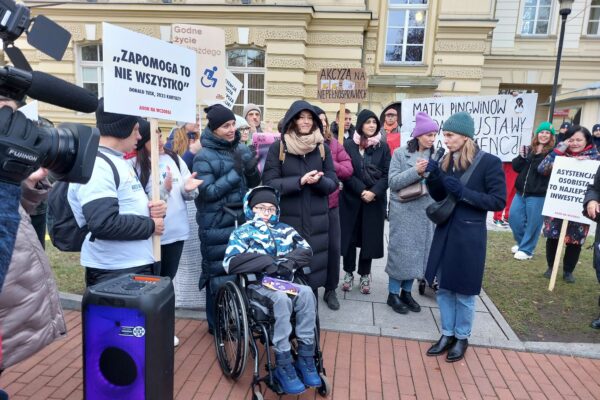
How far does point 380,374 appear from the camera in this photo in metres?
3.09

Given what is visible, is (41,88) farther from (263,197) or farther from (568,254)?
(568,254)

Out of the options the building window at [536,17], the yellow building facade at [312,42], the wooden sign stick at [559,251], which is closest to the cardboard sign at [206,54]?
the wooden sign stick at [559,251]

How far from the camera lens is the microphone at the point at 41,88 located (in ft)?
4.02

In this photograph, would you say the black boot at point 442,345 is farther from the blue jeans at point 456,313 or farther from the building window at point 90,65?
the building window at point 90,65

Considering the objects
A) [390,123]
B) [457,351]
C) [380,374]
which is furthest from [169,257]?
[390,123]

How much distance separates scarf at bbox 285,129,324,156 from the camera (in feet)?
11.4

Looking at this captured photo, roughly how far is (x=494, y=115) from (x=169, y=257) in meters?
5.70

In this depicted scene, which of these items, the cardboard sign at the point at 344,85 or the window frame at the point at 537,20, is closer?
the cardboard sign at the point at 344,85

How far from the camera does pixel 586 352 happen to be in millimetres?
3473

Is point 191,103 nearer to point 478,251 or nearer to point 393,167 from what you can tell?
point 393,167

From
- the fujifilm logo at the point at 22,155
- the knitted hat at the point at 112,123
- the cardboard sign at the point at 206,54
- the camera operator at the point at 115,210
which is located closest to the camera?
the fujifilm logo at the point at 22,155

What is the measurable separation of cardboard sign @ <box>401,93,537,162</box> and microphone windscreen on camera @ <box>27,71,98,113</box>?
6060 mm

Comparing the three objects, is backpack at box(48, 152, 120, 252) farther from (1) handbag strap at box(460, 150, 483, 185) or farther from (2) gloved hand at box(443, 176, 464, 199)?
(1) handbag strap at box(460, 150, 483, 185)

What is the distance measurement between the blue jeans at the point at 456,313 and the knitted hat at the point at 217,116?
226 centimetres
